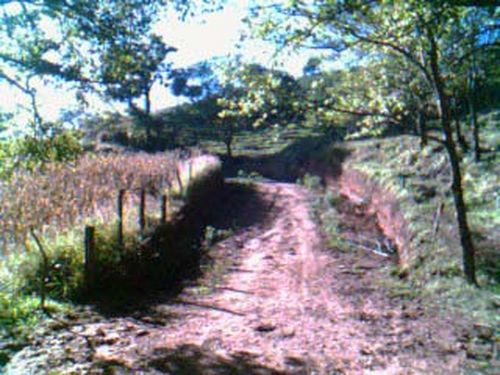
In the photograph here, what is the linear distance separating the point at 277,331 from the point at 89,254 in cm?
293

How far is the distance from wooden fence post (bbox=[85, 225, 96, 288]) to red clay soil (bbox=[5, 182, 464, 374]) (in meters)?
0.99

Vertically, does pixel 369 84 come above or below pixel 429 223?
above

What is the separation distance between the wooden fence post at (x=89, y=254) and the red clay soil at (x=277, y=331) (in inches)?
38.8

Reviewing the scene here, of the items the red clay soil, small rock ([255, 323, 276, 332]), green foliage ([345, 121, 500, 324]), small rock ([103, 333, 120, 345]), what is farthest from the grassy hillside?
small rock ([103, 333, 120, 345])

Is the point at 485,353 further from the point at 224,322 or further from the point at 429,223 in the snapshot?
the point at 429,223

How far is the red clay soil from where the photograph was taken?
5.64 m

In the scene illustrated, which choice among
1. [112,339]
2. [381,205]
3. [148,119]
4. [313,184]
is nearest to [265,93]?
[112,339]

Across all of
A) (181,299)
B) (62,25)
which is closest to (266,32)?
(62,25)

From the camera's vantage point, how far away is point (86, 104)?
986 cm

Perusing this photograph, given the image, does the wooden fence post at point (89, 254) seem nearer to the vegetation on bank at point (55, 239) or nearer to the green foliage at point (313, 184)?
the vegetation on bank at point (55, 239)

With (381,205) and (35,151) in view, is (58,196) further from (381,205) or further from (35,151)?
(381,205)

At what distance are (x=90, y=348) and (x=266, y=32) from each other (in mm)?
5235

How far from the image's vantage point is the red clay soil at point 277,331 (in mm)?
5637

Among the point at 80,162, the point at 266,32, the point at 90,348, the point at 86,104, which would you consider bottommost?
the point at 90,348
